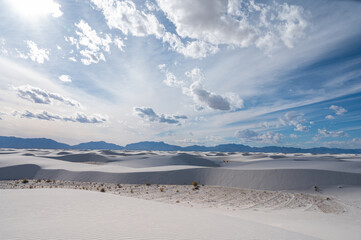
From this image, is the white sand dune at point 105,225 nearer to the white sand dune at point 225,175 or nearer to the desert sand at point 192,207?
the desert sand at point 192,207

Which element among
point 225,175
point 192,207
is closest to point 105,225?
point 192,207

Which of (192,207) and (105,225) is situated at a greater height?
(105,225)

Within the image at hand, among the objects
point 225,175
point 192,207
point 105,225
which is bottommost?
point 192,207

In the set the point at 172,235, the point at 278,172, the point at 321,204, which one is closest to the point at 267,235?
the point at 172,235

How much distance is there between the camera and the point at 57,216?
23.1 feet

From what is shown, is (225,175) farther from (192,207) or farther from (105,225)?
(105,225)

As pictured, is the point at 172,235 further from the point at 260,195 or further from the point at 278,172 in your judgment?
the point at 278,172

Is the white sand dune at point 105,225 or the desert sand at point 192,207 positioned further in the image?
the desert sand at point 192,207

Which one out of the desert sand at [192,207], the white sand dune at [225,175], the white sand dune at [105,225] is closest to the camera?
the white sand dune at [105,225]

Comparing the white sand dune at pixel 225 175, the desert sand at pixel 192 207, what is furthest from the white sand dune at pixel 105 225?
the white sand dune at pixel 225 175

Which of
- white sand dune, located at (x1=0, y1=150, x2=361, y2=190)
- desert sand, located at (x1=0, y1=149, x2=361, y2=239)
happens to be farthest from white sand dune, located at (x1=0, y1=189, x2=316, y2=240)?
white sand dune, located at (x1=0, y1=150, x2=361, y2=190)

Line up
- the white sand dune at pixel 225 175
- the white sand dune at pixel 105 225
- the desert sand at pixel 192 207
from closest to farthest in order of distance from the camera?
A: the white sand dune at pixel 105 225, the desert sand at pixel 192 207, the white sand dune at pixel 225 175

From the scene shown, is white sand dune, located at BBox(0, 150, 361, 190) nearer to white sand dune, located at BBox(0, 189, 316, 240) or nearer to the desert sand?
the desert sand

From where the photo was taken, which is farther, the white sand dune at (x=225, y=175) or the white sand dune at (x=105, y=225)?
the white sand dune at (x=225, y=175)
